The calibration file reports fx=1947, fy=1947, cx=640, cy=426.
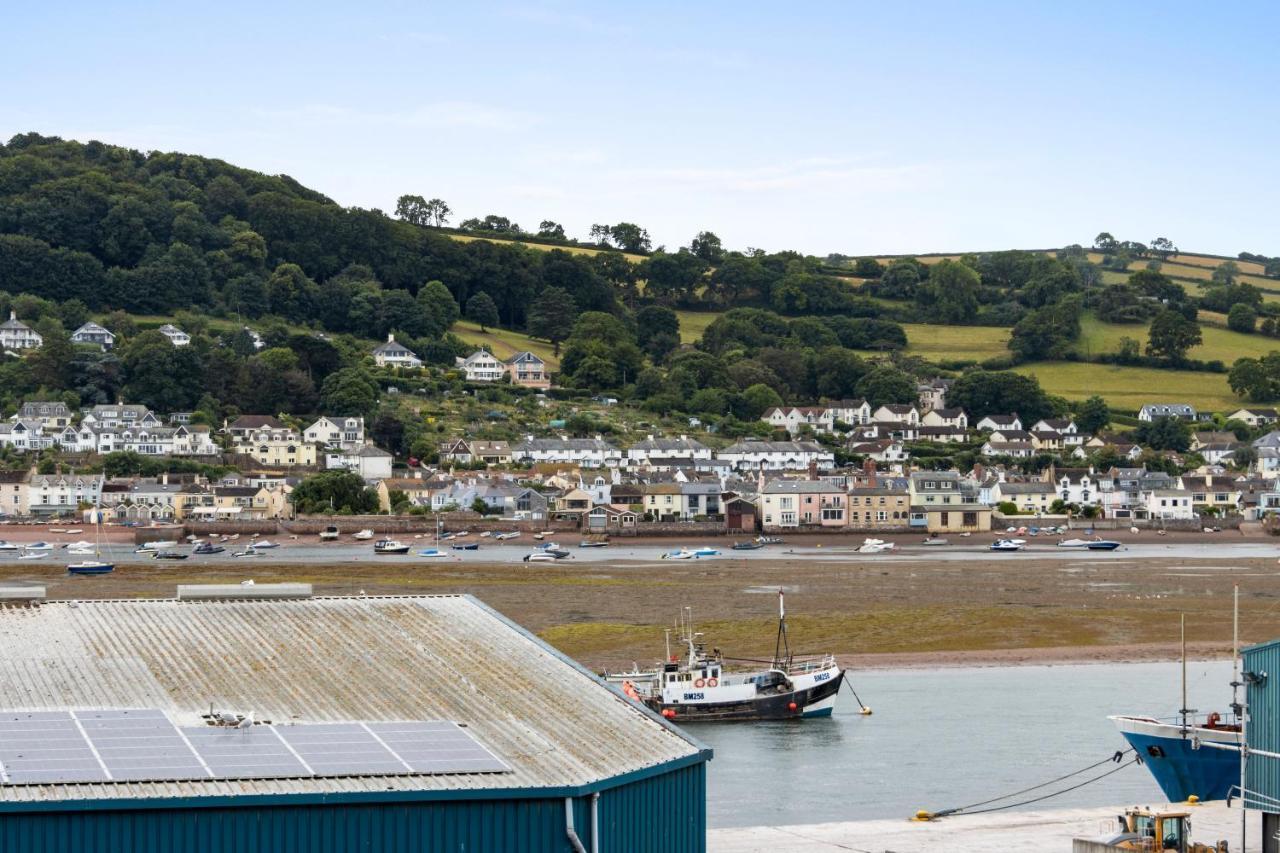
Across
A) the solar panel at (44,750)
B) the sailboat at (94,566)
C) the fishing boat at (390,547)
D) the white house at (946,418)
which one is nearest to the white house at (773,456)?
the white house at (946,418)

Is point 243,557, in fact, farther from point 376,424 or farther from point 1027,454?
point 1027,454

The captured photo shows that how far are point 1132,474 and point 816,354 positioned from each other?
159 ft

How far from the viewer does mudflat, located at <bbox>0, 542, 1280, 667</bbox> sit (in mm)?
52719

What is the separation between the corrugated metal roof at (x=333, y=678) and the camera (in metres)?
19.7

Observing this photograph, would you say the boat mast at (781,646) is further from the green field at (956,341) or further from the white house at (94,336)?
the green field at (956,341)

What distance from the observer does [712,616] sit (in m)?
59.7

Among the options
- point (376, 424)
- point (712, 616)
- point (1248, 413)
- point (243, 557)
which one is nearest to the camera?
point (712, 616)

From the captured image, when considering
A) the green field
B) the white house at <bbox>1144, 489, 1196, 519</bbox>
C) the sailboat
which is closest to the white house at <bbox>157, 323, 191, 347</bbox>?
the sailboat

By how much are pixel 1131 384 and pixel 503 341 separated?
57582mm

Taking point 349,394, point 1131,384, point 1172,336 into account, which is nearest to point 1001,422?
point 1131,384

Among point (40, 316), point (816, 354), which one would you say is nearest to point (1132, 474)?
point (816, 354)

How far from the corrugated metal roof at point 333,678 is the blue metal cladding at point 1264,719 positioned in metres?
8.74

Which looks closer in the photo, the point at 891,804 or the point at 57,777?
the point at 57,777

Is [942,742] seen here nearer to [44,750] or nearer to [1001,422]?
[44,750]
